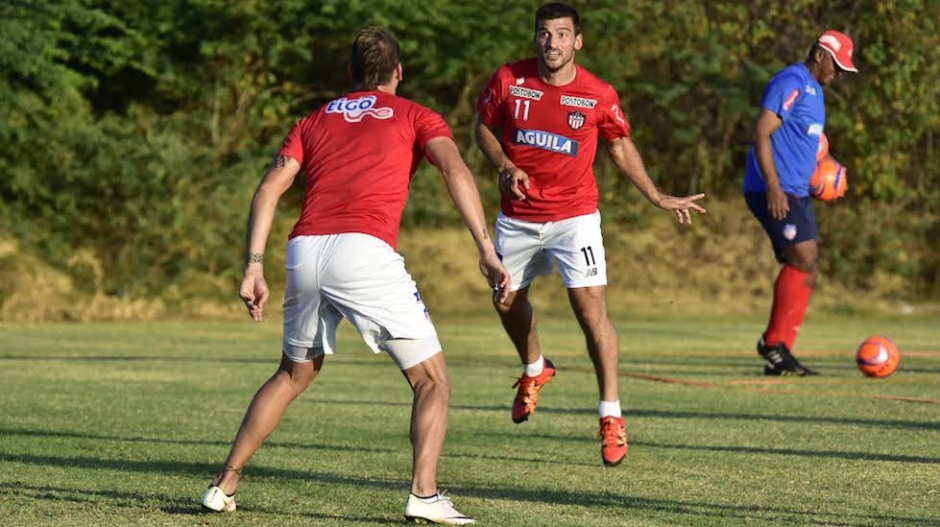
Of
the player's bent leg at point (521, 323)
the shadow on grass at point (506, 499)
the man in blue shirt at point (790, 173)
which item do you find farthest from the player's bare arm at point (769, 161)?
the shadow on grass at point (506, 499)

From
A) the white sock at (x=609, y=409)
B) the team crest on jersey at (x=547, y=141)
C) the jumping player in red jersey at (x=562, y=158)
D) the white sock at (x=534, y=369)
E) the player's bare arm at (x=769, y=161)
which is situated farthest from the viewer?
the player's bare arm at (x=769, y=161)

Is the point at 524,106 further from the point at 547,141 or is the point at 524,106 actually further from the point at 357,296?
the point at 357,296

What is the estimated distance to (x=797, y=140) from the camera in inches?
525

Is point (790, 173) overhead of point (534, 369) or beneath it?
overhead

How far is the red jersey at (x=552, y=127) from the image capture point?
27.8 feet

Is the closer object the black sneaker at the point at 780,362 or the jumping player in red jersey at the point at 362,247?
the jumping player in red jersey at the point at 362,247

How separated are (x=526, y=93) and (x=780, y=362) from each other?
18.9 feet

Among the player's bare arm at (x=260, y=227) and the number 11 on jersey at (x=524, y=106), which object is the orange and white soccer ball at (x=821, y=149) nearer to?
the number 11 on jersey at (x=524, y=106)

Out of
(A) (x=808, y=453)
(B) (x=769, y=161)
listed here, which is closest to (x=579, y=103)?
(A) (x=808, y=453)

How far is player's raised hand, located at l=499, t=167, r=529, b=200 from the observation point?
7.54 metres

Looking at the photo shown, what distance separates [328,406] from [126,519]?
16.5 ft

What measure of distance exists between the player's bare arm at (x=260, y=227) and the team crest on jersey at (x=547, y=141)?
8.57 ft

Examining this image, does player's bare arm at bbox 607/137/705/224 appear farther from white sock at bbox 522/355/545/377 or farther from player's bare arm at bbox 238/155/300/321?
player's bare arm at bbox 238/155/300/321

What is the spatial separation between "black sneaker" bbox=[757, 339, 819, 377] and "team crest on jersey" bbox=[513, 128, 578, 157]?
5.45 m
